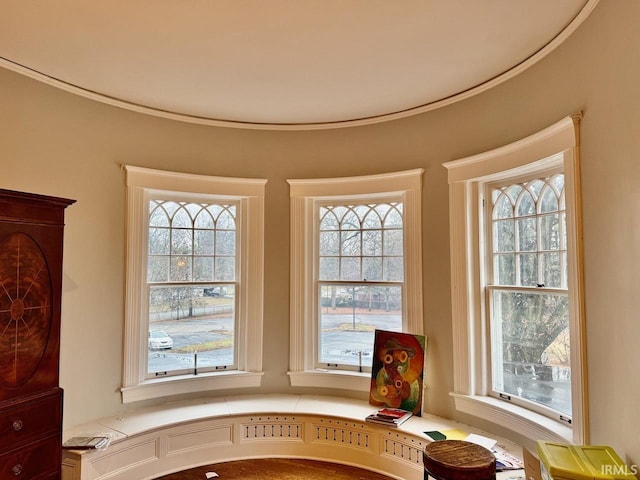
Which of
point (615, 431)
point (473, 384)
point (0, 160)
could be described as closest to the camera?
point (615, 431)

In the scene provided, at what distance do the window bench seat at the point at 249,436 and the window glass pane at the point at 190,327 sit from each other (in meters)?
0.36

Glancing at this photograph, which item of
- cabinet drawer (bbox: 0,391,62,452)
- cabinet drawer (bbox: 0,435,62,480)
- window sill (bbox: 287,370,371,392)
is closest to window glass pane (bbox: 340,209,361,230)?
window sill (bbox: 287,370,371,392)

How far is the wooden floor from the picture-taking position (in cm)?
318

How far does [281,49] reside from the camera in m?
2.66

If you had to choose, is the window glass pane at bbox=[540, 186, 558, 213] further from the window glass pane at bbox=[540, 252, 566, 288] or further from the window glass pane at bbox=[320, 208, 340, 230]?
the window glass pane at bbox=[320, 208, 340, 230]

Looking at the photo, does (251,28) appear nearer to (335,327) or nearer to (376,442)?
(335,327)

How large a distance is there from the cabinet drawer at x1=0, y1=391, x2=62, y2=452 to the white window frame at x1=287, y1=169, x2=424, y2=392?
192 centimetres

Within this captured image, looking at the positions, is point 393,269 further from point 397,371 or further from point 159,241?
point 159,241

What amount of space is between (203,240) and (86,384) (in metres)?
1.48

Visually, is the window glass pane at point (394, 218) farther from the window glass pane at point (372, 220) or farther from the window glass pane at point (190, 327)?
the window glass pane at point (190, 327)

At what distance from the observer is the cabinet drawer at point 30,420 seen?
2.28m

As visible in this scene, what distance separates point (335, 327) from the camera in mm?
3998

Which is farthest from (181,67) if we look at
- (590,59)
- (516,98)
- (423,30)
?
(590,59)

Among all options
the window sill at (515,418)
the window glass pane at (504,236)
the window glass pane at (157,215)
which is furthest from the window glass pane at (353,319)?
the window glass pane at (157,215)
